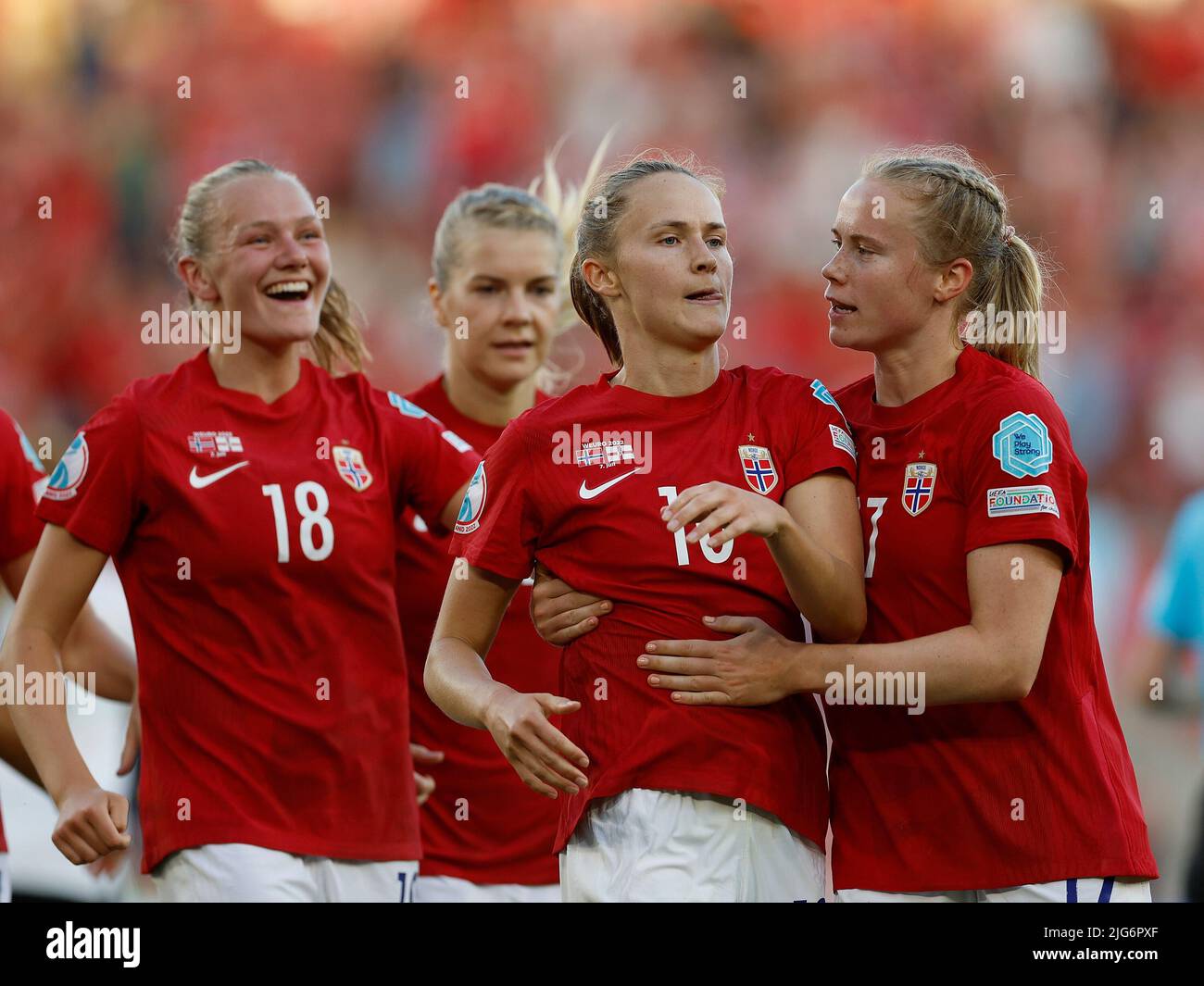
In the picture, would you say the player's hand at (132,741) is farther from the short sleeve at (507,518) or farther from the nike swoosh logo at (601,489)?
the nike swoosh logo at (601,489)

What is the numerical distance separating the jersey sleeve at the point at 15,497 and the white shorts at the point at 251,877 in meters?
0.82

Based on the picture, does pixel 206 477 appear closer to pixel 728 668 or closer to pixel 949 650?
pixel 728 668

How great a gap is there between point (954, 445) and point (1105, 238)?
5809mm

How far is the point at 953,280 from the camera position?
3150 mm

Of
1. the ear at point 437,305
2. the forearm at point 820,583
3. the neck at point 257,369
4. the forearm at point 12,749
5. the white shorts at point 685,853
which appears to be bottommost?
the white shorts at point 685,853

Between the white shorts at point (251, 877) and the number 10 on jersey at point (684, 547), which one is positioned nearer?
the number 10 on jersey at point (684, 547)

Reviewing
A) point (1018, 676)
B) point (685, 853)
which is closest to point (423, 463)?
point (685, 853)

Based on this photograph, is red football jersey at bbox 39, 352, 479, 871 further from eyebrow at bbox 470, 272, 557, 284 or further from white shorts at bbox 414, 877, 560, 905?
eyebrow at bbox 470, 272, 557, 284

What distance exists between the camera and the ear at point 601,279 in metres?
3.14

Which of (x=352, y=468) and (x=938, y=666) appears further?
(x=352, y=468)

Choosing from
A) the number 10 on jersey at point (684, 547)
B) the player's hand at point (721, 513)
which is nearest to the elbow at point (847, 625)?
the number 10 on jersey at point (684, 547)

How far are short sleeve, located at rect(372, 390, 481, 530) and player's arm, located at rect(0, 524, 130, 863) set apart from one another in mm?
729

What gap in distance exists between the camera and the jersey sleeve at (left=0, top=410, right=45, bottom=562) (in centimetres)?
356

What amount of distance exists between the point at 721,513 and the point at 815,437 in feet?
1.61
